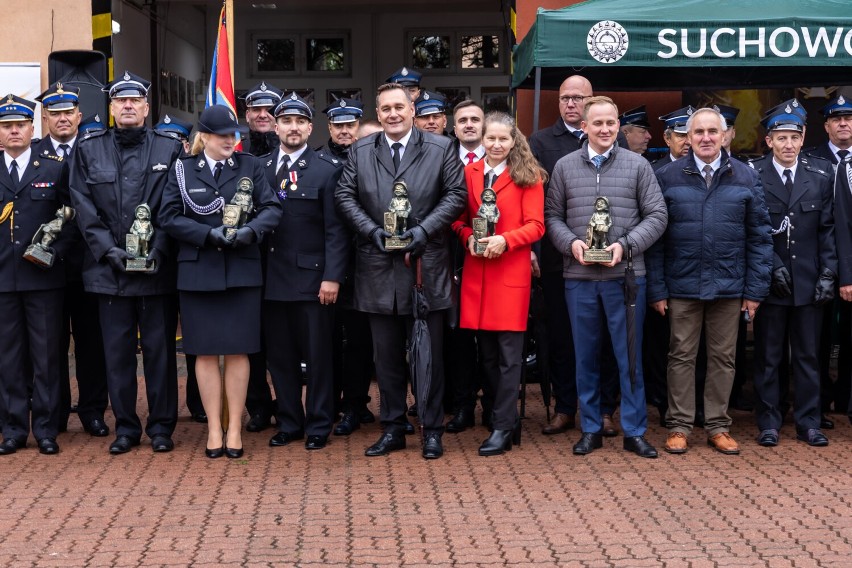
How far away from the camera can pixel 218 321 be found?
285 inches

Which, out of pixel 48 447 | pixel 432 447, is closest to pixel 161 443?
pixel 48 447

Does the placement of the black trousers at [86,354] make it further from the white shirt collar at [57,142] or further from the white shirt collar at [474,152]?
the white shirt collar at [474,152]

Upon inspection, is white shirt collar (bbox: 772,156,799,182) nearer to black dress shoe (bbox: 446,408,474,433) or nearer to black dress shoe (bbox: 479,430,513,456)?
black dress shoe (bbox: 479,430,513,456)

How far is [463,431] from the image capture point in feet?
26.5

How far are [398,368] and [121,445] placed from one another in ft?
5.76

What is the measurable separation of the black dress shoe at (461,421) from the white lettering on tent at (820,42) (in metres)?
3.56

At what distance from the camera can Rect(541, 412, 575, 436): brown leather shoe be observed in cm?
793

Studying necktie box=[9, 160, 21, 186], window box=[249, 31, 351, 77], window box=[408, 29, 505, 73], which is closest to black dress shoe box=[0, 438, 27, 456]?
necktie box=[9, 160, 21, 186]

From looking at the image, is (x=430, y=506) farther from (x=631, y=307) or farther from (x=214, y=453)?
(x=631, y=307)

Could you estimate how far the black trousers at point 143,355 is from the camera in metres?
7.46

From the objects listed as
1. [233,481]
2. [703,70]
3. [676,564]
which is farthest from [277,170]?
[703,70]

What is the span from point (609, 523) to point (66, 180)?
13.1ft

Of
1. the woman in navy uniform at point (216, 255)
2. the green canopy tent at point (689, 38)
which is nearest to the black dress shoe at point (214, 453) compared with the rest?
the woman in navy uniform at point (216, 255)

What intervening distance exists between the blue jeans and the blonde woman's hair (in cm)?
69
